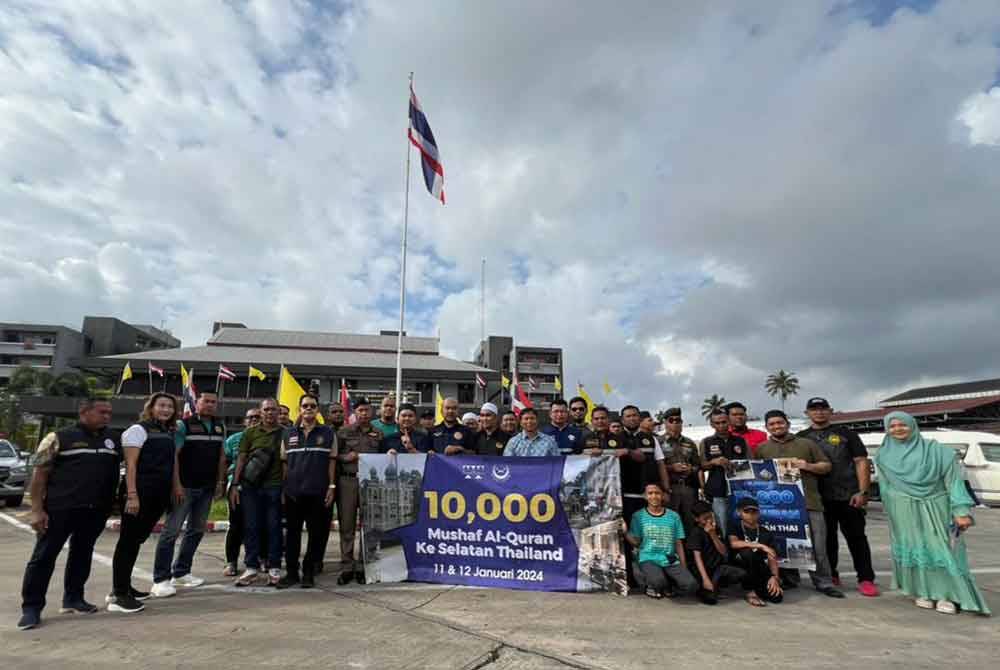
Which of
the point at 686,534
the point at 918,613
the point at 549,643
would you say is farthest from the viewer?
the point at 686,534

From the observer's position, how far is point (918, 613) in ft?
15.2

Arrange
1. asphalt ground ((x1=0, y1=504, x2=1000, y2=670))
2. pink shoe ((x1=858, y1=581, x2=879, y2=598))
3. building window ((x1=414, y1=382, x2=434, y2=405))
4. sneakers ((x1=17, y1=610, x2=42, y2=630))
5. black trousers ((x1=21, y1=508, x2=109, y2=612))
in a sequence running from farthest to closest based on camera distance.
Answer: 1. building window ((x1=414, y1=382, x2=434, y2=405))
2. pink shoe ((x1=858, y1=581, x2=879, y2=598))
3. black trousers ((x1=21, y1=508, x2=109, y2=612))
4. sneakers ((x1=17, y1=610, x2=42, y2=630))
5. asphalt ground ((x1=0, y1=504, x2=1000, y2=670))

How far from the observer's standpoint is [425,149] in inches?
627

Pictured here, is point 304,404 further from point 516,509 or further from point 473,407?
point 473,407

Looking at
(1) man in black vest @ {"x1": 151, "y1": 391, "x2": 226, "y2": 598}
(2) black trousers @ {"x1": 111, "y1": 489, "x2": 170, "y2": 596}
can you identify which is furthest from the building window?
(2) black trousers @ {"x1": 111, "y1": 489, "x2": 170, "y2": 596}

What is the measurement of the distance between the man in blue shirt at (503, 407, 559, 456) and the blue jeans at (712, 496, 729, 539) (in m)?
1.86

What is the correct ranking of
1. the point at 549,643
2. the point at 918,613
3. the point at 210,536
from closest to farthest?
the point at 549,643 → the point at 918,613 → the point at 210,536

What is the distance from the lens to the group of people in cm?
457

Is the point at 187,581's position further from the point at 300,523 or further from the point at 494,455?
the point at 494,455

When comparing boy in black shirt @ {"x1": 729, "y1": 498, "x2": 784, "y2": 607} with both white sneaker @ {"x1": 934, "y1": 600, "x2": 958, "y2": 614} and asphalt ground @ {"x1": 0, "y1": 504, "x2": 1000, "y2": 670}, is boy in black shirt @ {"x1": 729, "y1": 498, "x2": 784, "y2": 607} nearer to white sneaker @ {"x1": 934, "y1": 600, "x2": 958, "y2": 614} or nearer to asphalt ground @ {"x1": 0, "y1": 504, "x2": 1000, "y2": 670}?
asphalt ground @ {"x1": 0, "y1": 504, "x2": 1000, "y2": 670}

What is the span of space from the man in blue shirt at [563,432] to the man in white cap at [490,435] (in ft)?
1.77

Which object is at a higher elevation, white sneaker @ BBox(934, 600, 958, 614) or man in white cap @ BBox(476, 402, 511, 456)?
man in white cap @ BBox(476, 402, 511, 456)

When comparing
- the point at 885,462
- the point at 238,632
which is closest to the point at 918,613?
the point at 885,462

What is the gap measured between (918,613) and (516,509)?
359cm
